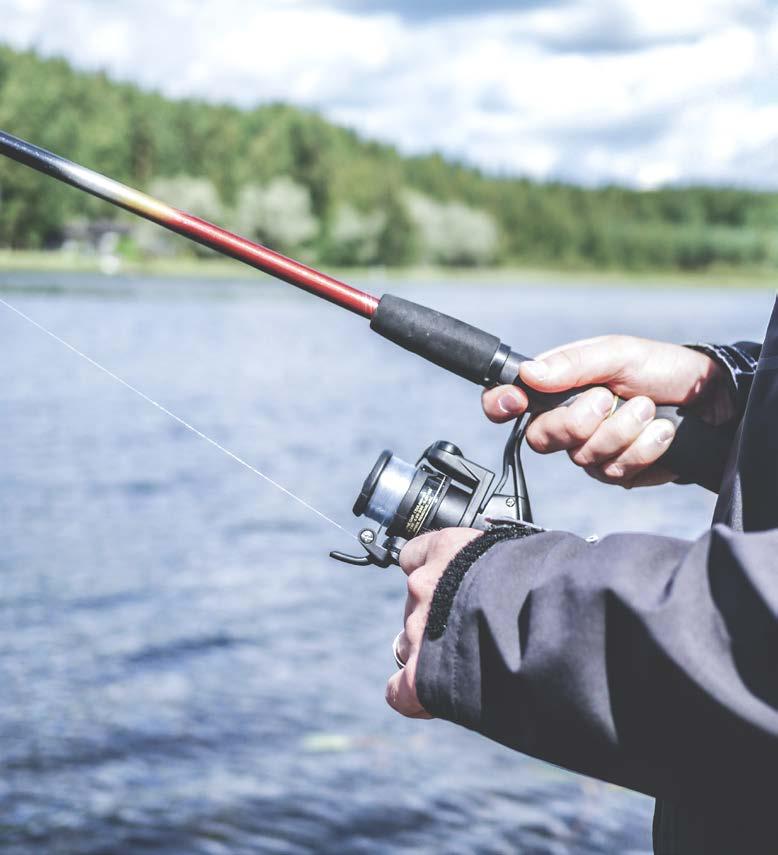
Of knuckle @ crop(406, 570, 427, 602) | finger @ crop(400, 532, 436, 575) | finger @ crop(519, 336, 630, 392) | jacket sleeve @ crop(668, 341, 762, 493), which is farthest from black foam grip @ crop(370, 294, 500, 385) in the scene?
knuckle @ crop(406, 570, 427, 602)

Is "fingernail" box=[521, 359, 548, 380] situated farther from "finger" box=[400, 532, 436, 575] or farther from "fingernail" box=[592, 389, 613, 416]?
"finger" box=[400, 532, 436, 575]

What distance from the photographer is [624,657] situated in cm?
130

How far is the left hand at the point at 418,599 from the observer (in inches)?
59.2

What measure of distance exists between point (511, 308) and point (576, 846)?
4181 centimetres

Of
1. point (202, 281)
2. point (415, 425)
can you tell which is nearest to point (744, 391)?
point (415, 425)

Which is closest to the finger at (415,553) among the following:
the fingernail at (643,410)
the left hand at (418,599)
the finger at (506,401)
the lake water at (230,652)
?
the left hand at (418,599)

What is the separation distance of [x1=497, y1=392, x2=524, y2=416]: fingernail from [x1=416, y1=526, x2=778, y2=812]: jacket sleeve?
1.79 feet

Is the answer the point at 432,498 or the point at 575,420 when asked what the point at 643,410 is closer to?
the point at 575,420

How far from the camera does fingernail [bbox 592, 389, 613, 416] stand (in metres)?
2.01

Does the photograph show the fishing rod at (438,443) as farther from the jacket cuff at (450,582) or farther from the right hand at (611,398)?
the jacket cuff at (450,582)

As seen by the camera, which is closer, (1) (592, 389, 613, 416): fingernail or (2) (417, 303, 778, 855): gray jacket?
(2) (417, 303, 778, 855): gray jacket

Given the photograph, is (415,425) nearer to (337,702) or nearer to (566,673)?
(337,702)

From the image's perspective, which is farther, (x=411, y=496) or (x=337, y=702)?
(x=337, y=702)

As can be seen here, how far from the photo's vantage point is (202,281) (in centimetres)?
5497
